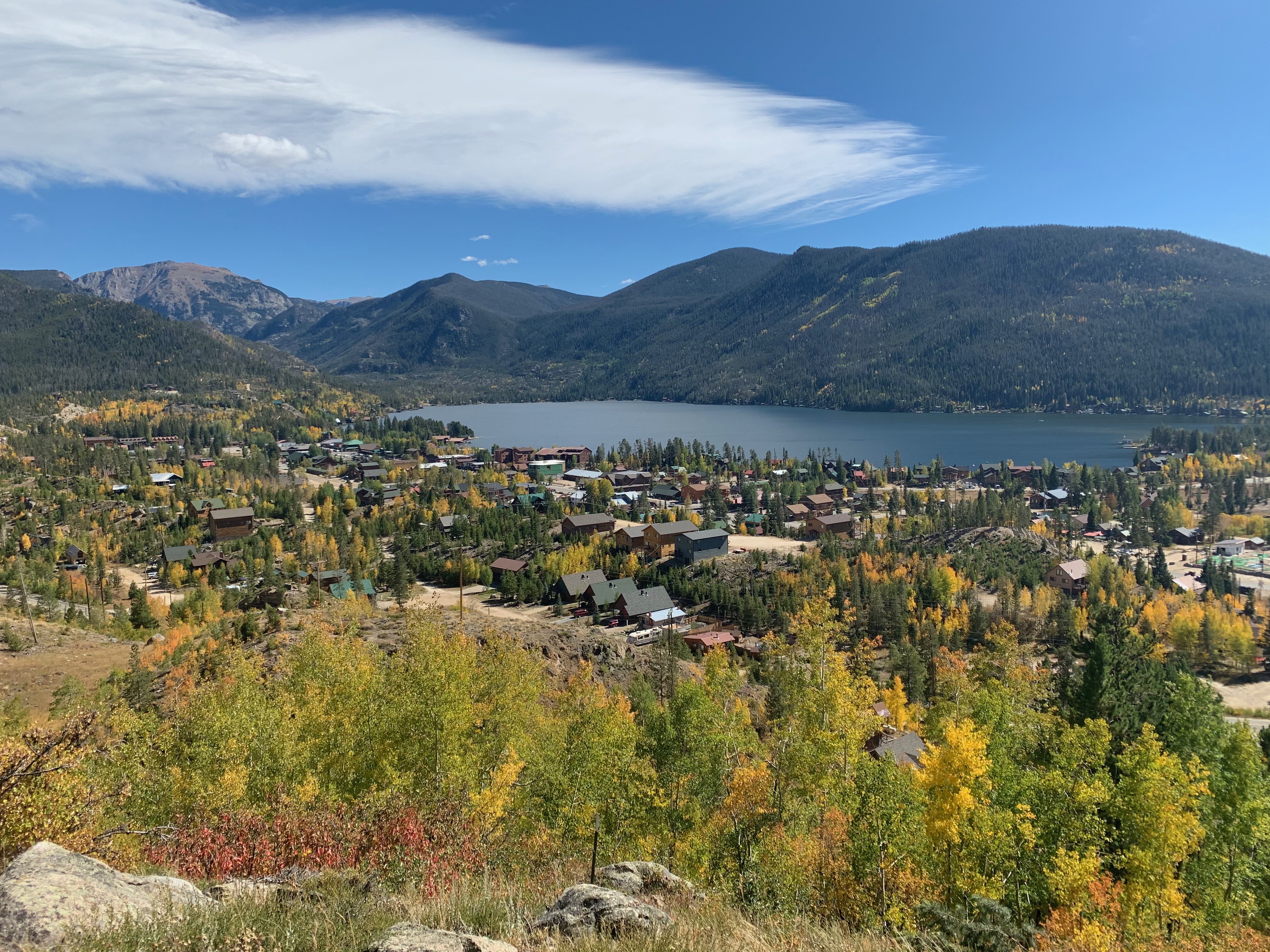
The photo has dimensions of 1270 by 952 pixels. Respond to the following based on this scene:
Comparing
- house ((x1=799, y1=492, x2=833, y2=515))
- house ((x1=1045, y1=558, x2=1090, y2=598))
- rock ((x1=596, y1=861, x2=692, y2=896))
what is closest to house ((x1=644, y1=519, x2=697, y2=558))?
house ((x1=799, y1=492, x2=833, y2=515))

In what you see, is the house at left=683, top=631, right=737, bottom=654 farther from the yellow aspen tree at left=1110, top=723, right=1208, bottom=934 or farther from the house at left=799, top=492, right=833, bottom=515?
the house at left=799, top=492, right=833, bottom=515

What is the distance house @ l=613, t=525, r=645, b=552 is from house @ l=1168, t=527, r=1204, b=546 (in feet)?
196

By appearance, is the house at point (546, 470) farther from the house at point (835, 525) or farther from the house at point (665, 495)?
the house at point (835, 525)

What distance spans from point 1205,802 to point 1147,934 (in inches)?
204

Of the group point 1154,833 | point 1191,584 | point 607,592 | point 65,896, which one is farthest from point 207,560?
point 1191,584

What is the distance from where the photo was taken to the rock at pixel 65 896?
15.3 ft

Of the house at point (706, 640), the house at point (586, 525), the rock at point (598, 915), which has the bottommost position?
the house at point (706, 640)

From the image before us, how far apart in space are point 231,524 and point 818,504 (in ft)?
220

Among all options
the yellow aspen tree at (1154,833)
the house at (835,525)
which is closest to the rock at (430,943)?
the yellow aspen tree at (1154,833)

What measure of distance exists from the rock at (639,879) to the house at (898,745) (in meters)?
14.9

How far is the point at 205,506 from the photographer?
7331 cm

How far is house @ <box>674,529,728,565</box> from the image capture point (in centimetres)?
6109

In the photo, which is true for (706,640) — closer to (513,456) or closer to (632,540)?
(632,540)

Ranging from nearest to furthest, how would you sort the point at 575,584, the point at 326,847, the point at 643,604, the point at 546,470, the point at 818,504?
the point at 326,847 < the point at 643,604 < the point at 575,584 < the point at 818,504 < the point at 546,470
